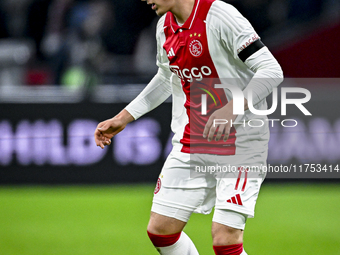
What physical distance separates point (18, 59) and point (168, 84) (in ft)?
16.2

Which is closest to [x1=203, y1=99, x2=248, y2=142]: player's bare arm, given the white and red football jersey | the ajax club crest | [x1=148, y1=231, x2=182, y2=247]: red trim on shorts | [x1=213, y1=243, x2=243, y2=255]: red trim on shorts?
the white and red football jersey

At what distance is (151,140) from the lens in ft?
20.3

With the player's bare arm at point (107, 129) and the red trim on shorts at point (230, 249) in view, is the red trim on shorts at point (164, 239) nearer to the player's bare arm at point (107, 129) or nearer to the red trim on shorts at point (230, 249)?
the red trim on shorts at point (230, 249)

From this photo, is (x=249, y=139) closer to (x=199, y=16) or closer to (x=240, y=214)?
(x=240, y=214)

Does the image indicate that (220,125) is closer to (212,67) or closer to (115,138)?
(212,67)

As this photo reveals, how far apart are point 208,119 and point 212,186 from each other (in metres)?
0.44

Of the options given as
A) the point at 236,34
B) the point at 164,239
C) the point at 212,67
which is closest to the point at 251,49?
the point at 236,34

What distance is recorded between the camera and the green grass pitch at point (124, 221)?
4242 millimetres

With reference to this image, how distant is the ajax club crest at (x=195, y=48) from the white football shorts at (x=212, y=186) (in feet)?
1.77

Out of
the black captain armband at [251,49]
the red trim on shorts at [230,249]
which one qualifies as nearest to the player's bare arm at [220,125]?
the black captain armband at [251,49]

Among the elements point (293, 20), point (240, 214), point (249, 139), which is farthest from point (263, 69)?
point (293, 20)

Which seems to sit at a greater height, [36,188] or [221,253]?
[221,253]

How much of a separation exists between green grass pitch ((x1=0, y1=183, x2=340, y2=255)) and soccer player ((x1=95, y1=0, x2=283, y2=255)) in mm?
1431

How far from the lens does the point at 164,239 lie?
9.16 ft
